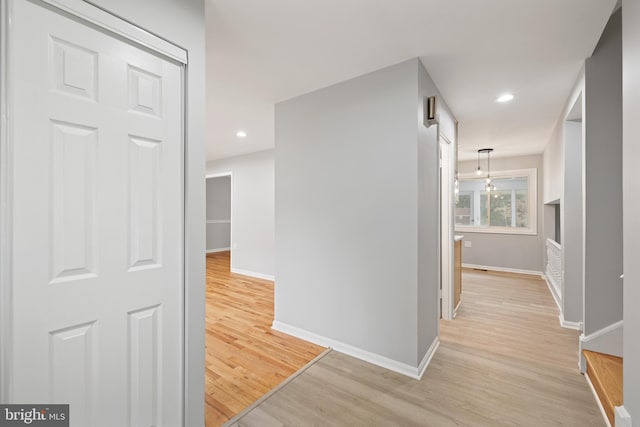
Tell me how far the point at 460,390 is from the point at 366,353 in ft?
2.38

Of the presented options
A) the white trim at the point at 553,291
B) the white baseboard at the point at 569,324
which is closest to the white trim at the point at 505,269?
the white trim at the point at 553,291

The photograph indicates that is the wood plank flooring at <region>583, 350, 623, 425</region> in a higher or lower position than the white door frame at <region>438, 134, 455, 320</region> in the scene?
lower

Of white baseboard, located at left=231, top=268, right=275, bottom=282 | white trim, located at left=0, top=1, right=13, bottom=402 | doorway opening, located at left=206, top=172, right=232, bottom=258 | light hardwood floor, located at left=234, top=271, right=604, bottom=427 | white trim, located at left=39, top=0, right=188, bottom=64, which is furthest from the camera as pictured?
doorway opening, located at left=206, top=172, right=232, bottom=258

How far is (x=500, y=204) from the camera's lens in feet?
20.3

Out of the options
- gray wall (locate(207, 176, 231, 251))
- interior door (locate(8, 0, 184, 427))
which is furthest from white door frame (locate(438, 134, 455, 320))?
gray wall (locate(207, 176, 231, 251))

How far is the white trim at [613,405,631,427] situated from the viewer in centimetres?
134

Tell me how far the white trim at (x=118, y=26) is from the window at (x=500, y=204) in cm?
578

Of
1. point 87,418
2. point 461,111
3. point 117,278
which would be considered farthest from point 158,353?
point 461,111

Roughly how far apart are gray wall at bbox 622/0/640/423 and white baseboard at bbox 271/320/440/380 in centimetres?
114

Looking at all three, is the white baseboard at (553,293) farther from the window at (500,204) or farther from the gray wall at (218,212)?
the gray wall at (218,212)

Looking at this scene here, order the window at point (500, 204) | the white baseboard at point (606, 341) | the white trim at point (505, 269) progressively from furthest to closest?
the window at point (500, 204) < the white trim at point (505, 269) < the white baseboard at point (606, 341)

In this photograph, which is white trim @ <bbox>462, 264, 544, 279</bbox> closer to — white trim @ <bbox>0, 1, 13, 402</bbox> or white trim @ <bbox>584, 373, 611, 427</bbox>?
white trim @ <bbox>584, 373, 611, 427</bbox>

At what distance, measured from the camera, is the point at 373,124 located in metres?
2.34

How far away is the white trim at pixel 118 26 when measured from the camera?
1.10 m
